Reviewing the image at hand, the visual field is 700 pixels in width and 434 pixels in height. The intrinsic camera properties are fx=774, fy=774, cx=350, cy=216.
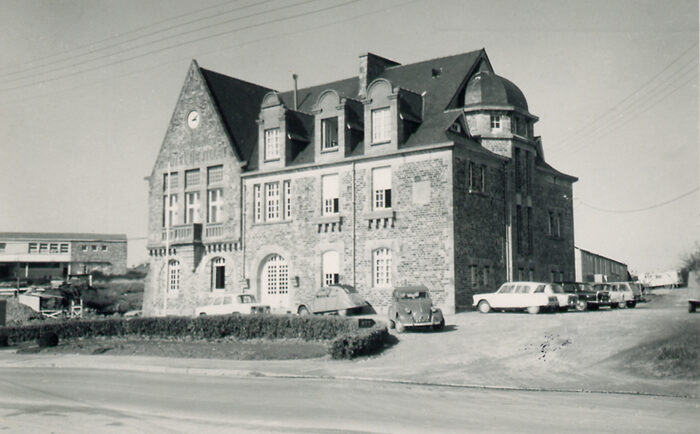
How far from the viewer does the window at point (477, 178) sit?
129 feet

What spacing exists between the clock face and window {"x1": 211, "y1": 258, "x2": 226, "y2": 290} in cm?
867

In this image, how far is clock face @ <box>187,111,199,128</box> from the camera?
159ft

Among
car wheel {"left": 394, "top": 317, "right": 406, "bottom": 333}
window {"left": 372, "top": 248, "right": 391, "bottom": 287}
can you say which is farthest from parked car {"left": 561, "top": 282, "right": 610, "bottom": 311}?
car wheel {"left": 394, "top": 317, "right": 406, "bottom": 333}

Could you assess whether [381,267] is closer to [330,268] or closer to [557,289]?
[330,268]

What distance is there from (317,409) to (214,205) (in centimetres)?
3297

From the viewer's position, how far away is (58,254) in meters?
102

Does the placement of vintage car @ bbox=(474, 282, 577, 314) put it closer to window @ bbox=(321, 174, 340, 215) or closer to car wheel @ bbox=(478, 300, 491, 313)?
car wheel @ bbox=(478, 300, 491, 313)

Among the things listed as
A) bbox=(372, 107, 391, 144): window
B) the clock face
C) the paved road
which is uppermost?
the clock face

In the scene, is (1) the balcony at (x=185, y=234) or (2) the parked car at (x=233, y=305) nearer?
(2) the parked car at (x=233, y=305)

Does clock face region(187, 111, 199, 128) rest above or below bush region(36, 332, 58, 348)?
above

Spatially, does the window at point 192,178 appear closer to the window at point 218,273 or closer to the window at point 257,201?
the window at point 257,201

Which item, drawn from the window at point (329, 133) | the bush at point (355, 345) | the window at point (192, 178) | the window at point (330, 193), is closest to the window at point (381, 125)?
the window at point (329, 133)

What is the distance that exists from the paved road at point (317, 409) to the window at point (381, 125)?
20604 millimetres

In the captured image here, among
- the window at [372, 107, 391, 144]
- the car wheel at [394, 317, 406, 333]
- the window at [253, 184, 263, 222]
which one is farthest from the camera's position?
the window at [253, 184, 263, 222]
